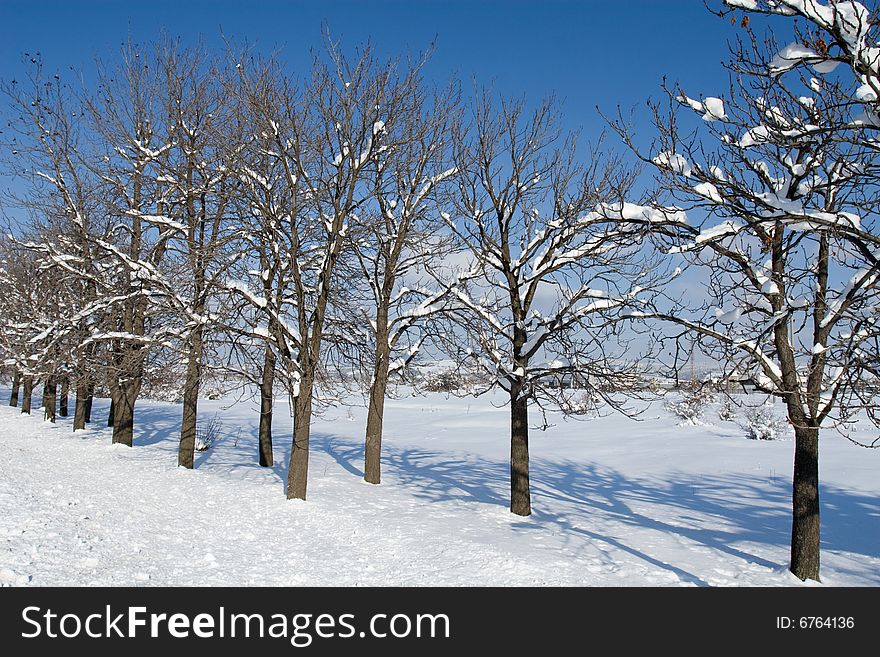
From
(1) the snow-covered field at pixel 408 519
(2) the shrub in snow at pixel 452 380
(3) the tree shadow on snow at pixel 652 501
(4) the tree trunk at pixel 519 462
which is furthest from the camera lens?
(2) the shrub in snow at pixel 452 380

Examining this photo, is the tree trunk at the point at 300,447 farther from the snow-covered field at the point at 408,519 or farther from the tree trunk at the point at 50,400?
the tree trunk at the point at 50,400

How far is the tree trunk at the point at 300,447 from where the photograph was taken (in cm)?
1052

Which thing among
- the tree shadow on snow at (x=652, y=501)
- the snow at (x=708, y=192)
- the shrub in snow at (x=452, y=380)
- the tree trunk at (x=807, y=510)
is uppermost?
the snow at (x=708, y=192)

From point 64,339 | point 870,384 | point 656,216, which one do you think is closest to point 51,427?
point 64,339

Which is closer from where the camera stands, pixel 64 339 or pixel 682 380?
pixel 682 380

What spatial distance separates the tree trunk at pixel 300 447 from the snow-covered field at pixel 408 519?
32cm

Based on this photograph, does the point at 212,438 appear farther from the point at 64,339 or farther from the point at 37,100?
the point at 37,100

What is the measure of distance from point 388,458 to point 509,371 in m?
10.3

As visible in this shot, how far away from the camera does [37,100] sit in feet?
49.5

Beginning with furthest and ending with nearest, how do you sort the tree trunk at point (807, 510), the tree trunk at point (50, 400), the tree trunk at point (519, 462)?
1. the tree trunk at point (50, 400)
2. the tree trunk at point (519, 462)
3. the tree trunk at point (807, 510)

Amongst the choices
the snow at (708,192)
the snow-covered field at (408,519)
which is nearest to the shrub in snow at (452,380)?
the snow-covered field at (408,519)

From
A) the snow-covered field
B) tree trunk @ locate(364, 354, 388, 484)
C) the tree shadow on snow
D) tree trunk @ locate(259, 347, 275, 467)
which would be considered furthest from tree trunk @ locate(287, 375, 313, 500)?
tree trunk @ locate(259, 347, 275, 467)

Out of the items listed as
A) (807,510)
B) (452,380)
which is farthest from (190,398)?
(807,510)

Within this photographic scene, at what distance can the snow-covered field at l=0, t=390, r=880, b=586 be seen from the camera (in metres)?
6.75
